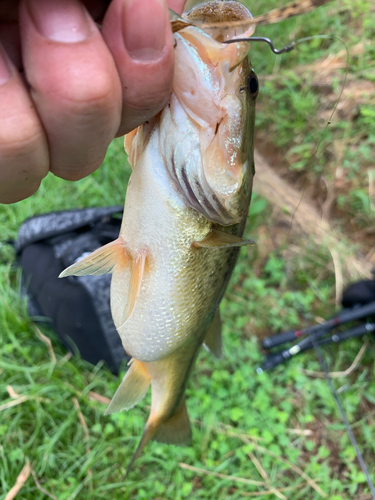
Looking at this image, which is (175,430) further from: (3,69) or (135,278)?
(3,69)

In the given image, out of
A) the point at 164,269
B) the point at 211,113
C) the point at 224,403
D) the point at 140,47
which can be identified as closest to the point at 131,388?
the point at 164,269

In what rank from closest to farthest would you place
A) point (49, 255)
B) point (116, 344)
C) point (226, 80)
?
point (226, 80), point (116, 344), point (49, 255)

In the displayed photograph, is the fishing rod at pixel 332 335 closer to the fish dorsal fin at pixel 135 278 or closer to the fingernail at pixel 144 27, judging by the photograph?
the fish dorsal fin at pixel 135 278

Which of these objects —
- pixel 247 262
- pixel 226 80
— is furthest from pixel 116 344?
pixel 226 80

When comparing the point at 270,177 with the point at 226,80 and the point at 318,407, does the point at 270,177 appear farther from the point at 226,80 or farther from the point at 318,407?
the point at 226,80

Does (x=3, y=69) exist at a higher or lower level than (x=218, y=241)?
higher

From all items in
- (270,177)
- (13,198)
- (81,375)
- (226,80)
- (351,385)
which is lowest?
(351,385)

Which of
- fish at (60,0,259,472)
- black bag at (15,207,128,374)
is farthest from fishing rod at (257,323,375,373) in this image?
fish at (60,0,259,472)
